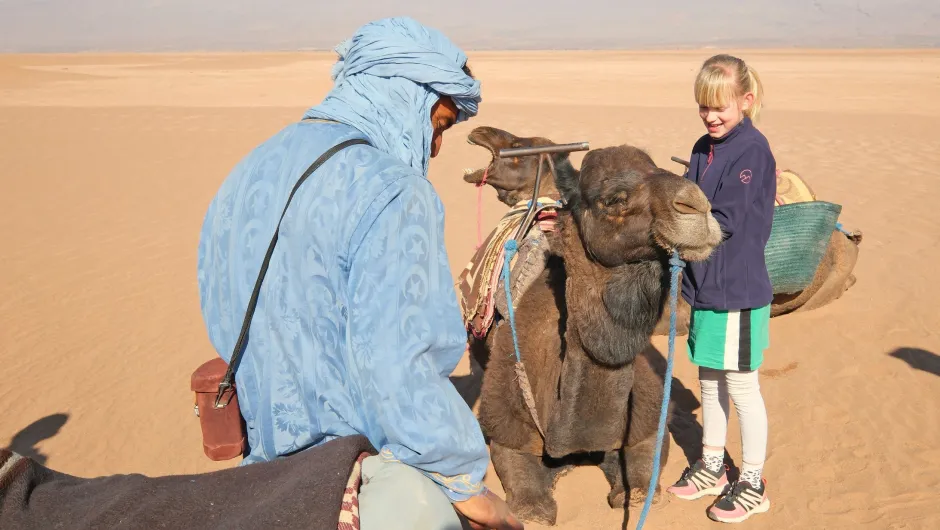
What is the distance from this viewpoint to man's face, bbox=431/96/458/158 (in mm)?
2066

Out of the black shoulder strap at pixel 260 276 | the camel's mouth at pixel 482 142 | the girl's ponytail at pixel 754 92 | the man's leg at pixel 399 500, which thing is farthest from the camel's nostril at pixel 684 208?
the camel's mouth at pixel 482 142

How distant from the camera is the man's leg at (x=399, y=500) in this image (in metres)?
Result: 1.60

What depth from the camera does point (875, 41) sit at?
12781 cm

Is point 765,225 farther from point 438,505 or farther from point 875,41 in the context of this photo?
point 875,41

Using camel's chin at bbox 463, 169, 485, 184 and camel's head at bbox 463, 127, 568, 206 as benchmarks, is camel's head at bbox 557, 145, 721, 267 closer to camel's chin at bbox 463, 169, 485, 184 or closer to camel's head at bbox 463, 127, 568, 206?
camel's head at bbox 463, 127, 568, 206

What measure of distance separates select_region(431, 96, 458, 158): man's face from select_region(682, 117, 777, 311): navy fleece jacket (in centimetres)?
154

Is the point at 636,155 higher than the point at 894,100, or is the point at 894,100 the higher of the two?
the point at 636,155

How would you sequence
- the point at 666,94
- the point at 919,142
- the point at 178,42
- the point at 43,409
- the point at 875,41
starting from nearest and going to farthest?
A: the point at 43,409
the point at 919,142
the point at 666,94
the point at 875,41
the point at 178,42

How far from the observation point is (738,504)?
13.1 feet

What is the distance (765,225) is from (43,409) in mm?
5159

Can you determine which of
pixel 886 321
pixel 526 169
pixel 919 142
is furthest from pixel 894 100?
pixel 526 169

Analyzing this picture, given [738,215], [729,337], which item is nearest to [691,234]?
[738,215]

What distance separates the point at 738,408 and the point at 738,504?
0.63m

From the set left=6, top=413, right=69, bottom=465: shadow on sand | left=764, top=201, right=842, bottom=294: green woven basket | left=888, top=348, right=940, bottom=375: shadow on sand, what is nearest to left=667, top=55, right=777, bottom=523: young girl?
left=764, top=201, right=842, bottom=294: green woven basket
